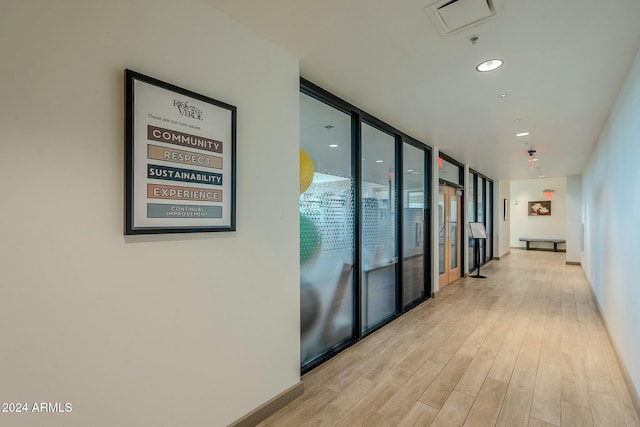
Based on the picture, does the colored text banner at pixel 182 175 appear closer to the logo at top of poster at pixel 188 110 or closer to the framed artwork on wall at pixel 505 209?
the logo at top of poster at pixel 188 110

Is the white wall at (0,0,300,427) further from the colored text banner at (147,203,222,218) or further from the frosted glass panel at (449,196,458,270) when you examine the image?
the frosted glass panel at (449,196,458,270)

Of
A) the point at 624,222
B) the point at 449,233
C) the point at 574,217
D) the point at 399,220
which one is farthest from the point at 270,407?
the point at 574,217

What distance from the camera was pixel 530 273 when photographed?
7.92m

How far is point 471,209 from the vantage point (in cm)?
830

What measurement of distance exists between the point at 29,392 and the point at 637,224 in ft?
12.6

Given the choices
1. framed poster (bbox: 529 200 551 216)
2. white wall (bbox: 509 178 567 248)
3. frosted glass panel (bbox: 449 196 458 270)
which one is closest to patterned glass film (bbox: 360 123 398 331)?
frosted glass panel (bbox: 449 196 458 270)

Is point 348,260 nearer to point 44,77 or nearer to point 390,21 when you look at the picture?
point 390,21

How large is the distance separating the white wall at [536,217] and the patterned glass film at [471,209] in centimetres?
679

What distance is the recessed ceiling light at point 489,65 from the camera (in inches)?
97.3

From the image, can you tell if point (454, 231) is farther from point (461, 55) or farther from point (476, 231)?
point (461, 55)

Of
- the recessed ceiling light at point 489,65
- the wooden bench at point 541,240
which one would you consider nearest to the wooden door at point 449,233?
the recessed ceiling light at point 489,65

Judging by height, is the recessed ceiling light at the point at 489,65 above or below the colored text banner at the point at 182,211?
above

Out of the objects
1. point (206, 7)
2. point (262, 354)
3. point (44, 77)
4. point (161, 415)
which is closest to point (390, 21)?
point (206, 7)

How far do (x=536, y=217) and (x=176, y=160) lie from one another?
15.8m
